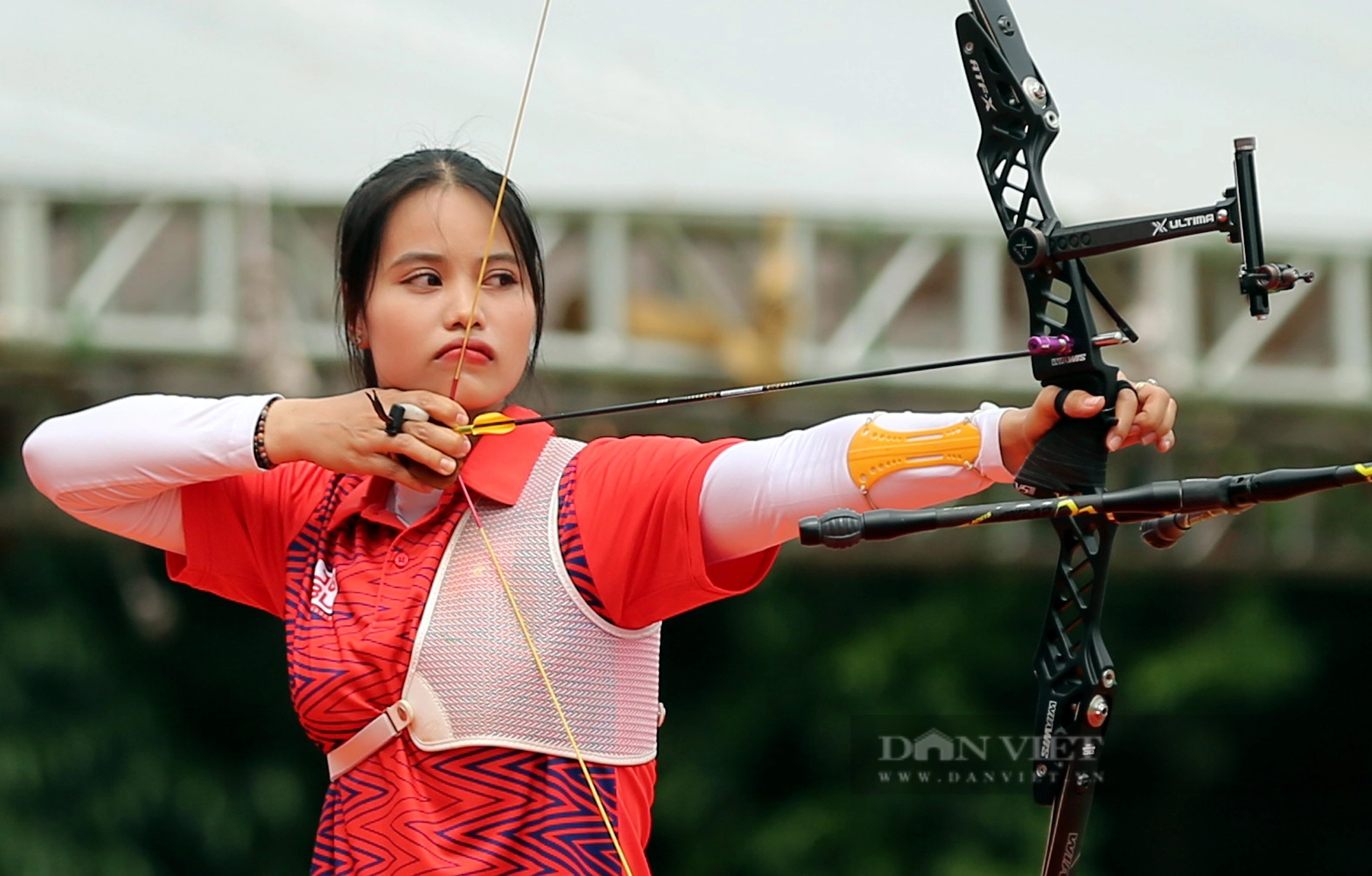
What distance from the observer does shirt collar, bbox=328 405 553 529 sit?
63.4 inches

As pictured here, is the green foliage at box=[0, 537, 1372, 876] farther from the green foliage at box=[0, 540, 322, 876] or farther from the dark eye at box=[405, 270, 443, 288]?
the dark eye at box=[405, 270, 443, 288]

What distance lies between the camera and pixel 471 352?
1636 millimetres

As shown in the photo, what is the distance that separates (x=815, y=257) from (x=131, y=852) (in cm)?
293

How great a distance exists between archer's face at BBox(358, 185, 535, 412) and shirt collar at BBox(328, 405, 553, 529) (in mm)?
44

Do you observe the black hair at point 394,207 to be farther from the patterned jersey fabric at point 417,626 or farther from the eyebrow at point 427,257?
the patterned jersey fabric at point 417,626

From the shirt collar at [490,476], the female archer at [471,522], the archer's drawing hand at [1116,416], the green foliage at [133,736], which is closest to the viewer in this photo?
the archer's drawing hand at [1116,416]

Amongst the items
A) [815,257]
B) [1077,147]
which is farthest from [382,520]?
[815,257]

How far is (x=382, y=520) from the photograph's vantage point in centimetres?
166

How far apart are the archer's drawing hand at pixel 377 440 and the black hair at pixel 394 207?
0.47 ft

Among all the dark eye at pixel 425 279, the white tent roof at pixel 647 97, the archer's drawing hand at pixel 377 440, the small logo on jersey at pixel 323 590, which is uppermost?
the white tent roof at pixel 647 97

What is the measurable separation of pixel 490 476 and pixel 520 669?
0.18 meters

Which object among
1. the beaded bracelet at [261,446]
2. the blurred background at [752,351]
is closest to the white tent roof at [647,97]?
the blurred background at [752,351]

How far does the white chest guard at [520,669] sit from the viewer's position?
1.54 meters

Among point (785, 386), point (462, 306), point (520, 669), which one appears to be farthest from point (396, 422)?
point (785, 386)
